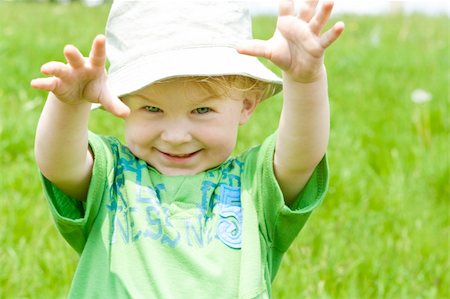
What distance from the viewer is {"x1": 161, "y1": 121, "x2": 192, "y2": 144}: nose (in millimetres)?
2090

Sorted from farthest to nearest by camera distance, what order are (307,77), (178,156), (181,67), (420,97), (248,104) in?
(420,97) → (248,104) → (178,156) → (181,67) → (307,77)

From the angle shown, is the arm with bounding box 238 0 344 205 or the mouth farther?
the mouth

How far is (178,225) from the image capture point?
2.09m

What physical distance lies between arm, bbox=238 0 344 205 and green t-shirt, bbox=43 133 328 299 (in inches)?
2.2

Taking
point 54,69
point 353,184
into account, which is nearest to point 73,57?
point 54,69

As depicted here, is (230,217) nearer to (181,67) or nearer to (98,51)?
(181,67)

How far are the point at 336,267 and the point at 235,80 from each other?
117 cm

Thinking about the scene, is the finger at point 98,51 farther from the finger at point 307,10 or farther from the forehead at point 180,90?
the finger at point 307,10

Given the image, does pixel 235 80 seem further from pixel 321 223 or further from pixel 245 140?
pixel 245 140

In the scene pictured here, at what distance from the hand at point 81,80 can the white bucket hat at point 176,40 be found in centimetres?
21

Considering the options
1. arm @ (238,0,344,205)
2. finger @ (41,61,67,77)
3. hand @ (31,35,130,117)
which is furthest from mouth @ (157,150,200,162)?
finger @ (41,61,67,77)

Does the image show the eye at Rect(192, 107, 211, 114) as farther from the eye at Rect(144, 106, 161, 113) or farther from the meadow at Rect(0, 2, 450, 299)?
the meadow at Rect(0, 2, 450, 299)

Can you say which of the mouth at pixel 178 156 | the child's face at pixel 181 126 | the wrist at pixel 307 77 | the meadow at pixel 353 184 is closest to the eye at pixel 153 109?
the child's face at pixel 181 126

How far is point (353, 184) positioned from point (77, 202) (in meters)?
1.95
